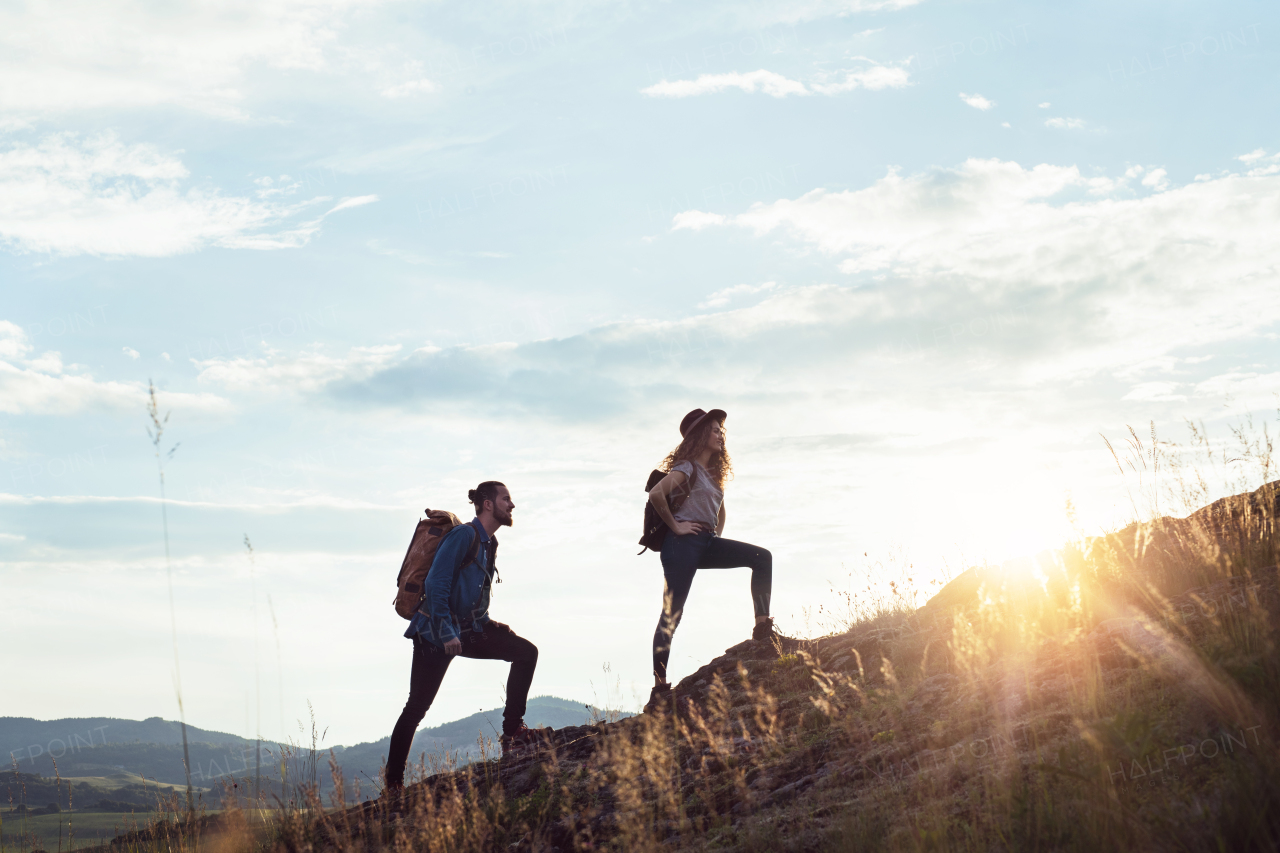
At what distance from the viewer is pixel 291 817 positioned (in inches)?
228

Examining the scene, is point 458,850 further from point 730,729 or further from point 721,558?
point 721,558

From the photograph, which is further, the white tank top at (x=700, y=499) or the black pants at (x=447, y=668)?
the white tank top at (x=700, y=499)

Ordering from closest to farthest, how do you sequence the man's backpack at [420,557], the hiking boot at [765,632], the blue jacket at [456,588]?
the blue jacket at [456,588]
the man's backpack at [420,557]
the hiking boot at [765,632]

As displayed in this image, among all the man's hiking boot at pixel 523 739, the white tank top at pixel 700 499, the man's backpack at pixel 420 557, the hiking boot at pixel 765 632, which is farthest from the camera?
the hiking boot at pixel 765 632

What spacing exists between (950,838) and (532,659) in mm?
3838

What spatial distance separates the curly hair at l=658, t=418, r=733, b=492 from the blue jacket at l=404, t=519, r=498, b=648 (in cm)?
182

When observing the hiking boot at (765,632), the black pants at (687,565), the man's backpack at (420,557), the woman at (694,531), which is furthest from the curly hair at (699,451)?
the man's backpack at (420,557)

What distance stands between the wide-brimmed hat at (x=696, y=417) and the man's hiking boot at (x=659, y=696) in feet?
7.09

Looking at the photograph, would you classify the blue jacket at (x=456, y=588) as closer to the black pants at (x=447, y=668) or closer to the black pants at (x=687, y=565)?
the black pants at (x=447, y=668)

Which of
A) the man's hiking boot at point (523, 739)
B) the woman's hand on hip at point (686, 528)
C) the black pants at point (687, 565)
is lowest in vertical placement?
the man's hiking boot at point (523, 739)

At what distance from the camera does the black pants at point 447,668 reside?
611 cm

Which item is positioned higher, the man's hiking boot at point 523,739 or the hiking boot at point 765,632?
the hiking boot at point 765,632

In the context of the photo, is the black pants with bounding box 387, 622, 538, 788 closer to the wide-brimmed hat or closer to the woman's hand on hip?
the woman's hand on hip

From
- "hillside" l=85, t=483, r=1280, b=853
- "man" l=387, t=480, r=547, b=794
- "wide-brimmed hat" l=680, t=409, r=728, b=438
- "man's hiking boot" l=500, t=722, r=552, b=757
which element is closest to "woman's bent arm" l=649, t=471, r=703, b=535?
"wide-brimmed hat" l=680, t=409, r=728, b=438
